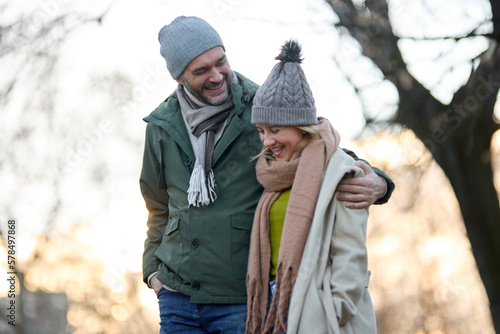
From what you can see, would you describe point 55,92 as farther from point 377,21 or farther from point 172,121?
point 172,121

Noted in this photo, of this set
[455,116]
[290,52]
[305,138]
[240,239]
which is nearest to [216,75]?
[290,52]

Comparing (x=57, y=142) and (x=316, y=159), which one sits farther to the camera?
(x=57, y=142)

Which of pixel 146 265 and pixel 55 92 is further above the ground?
pixel 55 92

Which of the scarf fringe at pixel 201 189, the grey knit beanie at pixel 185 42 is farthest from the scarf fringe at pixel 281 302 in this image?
the grey knit beanie at pixel 185 42

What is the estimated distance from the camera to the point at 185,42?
3391 mm

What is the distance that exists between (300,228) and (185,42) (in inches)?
42.8

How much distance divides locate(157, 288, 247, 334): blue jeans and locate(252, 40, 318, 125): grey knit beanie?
2.75ft

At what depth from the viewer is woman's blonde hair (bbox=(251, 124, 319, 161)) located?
10.00 ft

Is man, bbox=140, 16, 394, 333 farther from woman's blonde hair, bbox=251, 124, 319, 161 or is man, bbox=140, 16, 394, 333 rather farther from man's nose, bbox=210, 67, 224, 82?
woman's blonde hair, bbox=251, 124, 319, 161

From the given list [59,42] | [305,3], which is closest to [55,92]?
[59,42]

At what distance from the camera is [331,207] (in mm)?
2967

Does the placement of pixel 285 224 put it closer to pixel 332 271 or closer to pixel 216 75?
pixel 332 271

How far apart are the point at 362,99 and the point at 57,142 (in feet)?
21.9

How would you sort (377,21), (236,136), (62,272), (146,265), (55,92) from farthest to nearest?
(62,272), (55,92), (377,21), (146,265), (236,136)
